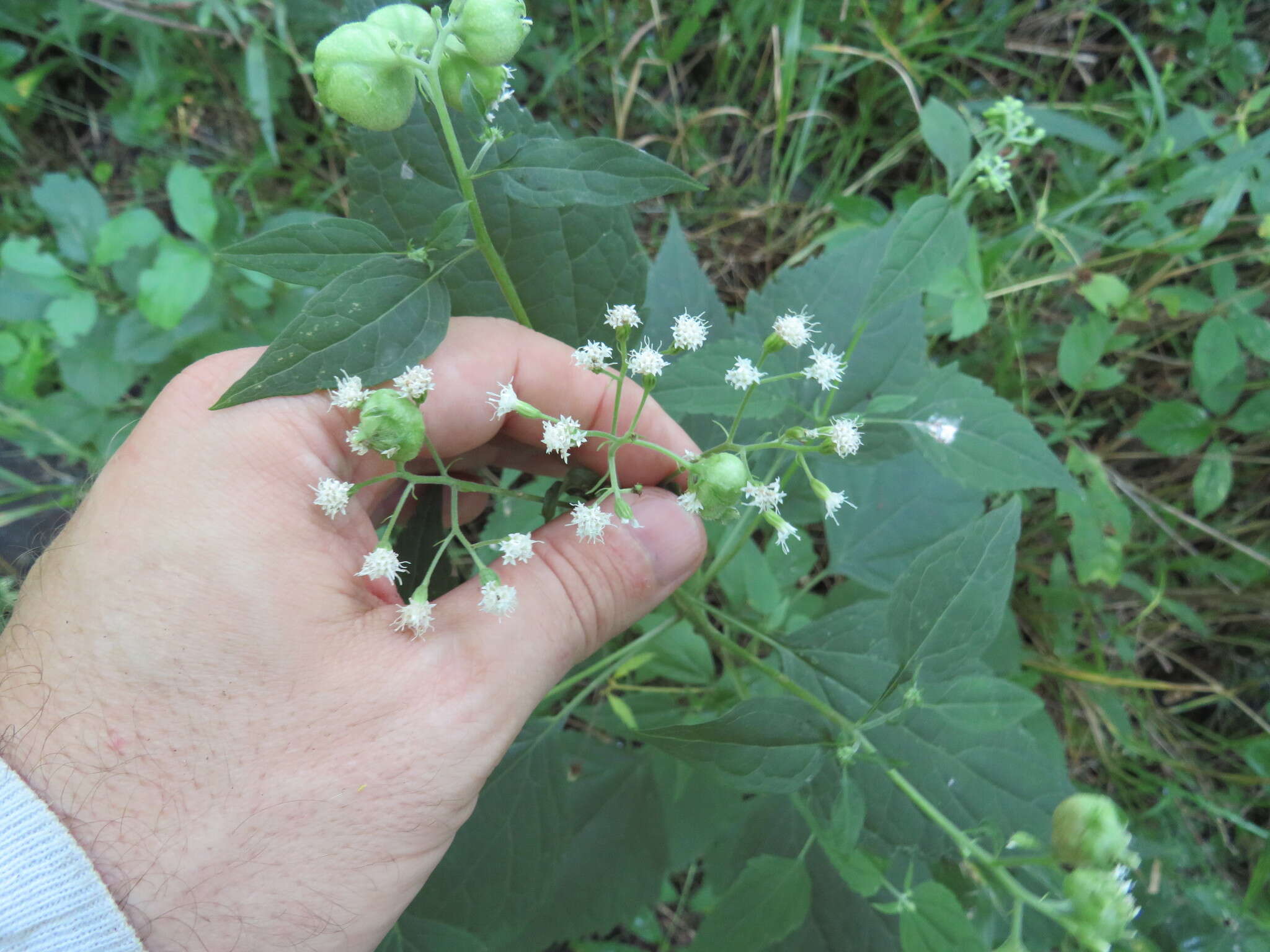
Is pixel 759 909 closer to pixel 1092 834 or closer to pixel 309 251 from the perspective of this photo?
pixel 1092 834

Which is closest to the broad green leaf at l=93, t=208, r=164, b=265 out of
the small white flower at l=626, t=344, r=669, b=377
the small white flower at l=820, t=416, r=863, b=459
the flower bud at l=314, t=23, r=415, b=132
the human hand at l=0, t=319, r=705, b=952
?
the human hand at l=0, t=319, r=705, b=952

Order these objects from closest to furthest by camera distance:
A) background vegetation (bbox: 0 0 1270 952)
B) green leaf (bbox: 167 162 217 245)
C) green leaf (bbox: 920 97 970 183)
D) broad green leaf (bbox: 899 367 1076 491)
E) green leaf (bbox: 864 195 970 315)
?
green leaf (bbox: 864 195 970 315), broad green leaf (bbox: 899 367 1076 491), green leaf (bbox: 920 97 970 183), green leaf (bbox: 167 162 217 245), background vegetation (bbox: 0 0 1270 952)

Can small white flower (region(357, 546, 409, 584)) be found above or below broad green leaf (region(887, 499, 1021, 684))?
above

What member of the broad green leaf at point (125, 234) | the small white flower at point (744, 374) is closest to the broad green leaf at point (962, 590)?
the small white flower at point (744, 374)

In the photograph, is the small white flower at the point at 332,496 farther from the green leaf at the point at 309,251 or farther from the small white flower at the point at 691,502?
the small white flower at the point at 691,502

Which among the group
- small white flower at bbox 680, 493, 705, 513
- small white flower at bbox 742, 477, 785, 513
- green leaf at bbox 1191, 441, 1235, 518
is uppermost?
small white flower at bbox 742, 477, 785, 513

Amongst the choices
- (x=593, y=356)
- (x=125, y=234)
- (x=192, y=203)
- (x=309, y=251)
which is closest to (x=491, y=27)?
(x=309, y=251)

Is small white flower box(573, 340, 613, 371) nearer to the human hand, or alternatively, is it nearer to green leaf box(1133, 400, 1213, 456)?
the human hand
